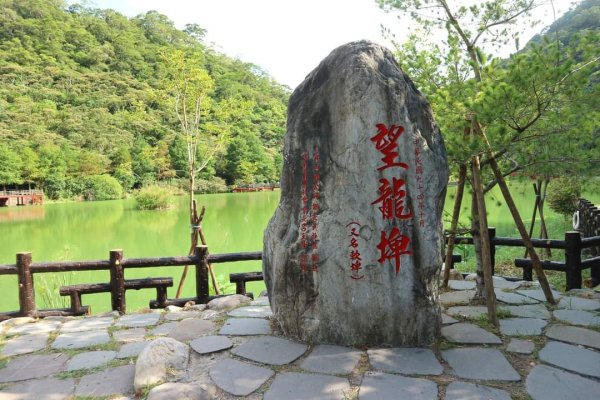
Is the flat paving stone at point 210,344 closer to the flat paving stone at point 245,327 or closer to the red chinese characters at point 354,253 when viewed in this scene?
the flat paving stone at point 245,327

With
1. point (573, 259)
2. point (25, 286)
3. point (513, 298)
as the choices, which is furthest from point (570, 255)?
point (25, 286)

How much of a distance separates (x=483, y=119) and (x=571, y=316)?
1.80m

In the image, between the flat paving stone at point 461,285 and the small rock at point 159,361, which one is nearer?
the small rock at point 159,361

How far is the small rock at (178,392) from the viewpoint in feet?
6.46

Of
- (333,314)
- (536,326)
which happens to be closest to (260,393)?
(333,314)

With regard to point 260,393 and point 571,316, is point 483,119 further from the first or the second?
point 260,393

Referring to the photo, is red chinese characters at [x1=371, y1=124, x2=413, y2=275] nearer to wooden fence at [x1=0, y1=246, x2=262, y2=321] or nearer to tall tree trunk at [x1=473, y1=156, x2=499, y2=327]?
tall tree trunk at [x1=473, y1=156, x2=499, y2=327]

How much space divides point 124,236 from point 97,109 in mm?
26008

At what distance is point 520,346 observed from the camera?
2674 mm

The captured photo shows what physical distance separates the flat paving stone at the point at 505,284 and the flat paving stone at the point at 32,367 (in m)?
3.99

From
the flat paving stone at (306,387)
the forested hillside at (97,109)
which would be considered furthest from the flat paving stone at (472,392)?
the forested hillside at (97,109)

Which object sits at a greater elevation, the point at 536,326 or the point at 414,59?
the point at 414,59

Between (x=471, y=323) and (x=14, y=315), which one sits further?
(x=14, y=315)

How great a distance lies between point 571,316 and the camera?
10.7 feet
